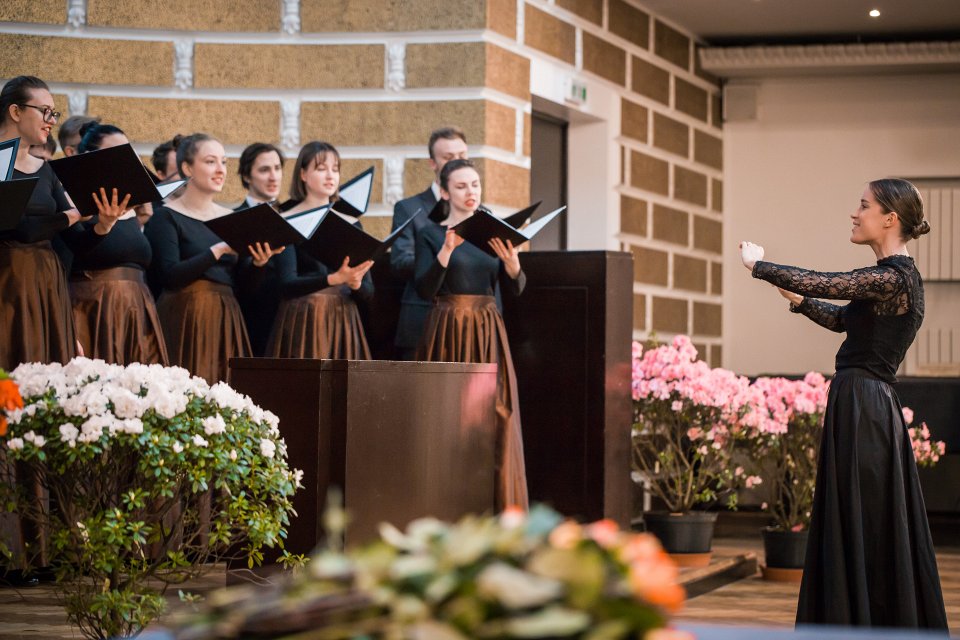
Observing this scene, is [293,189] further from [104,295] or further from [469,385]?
[469,385]

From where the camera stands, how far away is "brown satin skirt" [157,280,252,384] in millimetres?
4938

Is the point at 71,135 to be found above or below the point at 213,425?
above


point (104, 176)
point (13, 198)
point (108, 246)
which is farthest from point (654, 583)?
point (108, 246)

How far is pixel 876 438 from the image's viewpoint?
390 cm

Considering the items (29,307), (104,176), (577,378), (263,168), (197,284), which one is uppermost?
(263,168)

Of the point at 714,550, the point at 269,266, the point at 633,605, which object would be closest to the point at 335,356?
the point at 269,266

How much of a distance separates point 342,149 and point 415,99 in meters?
0.40

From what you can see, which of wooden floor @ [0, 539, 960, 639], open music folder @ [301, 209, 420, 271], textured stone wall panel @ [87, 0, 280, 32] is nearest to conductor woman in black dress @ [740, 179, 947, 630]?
wooden floor @ [0, 539, 960, 639]

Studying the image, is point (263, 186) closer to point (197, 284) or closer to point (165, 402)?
point (197, 284)

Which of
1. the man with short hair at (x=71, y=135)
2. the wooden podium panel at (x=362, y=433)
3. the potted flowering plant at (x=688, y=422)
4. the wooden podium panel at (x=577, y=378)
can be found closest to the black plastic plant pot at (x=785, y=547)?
the potted flowering plant at (x=688, y=422)

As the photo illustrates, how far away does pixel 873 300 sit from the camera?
385 cm

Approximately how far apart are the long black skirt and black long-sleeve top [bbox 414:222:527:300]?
1.57m

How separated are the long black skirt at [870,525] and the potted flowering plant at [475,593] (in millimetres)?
3134

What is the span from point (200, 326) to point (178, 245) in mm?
309
